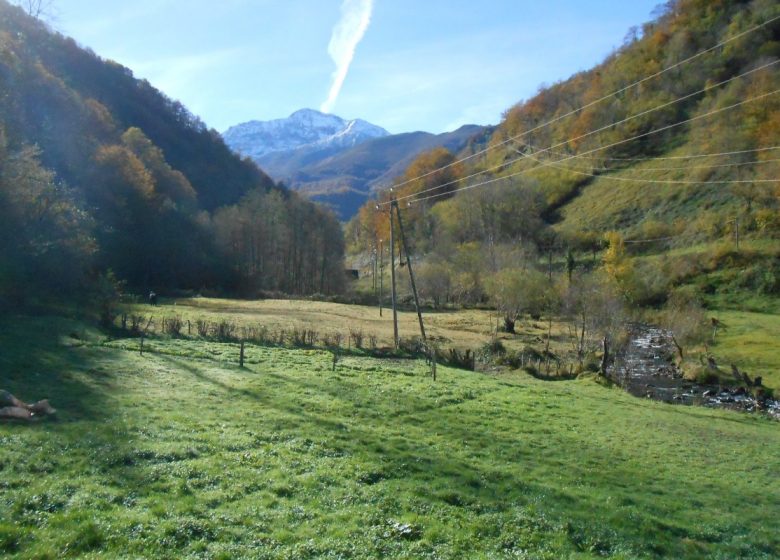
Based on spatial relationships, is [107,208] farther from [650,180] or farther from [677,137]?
[677,137]

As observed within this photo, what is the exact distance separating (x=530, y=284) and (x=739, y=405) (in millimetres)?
39259

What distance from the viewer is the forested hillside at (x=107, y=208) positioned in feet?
135

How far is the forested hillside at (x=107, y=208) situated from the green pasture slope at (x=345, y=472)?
56.9 ft

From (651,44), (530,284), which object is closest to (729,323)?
(530,284)

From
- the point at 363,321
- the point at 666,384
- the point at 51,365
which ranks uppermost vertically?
the point at 51,365

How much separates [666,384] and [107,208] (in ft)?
226

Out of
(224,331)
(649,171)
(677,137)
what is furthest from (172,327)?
(677,137)

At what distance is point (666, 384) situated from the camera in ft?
147

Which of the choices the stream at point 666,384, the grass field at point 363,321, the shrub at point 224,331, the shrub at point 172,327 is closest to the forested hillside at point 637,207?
the stream at point 666,384

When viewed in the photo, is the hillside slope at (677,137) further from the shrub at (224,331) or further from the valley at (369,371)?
the shrub at (224,331)

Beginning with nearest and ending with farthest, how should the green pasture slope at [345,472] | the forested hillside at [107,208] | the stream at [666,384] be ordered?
1. the green pasture slope at [345,472]
2. the stream at [666,384]
3. the forested hillside at [107,208]

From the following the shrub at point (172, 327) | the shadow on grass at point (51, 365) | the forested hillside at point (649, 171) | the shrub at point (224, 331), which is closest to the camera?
the shadow on grass at point (51, 365)

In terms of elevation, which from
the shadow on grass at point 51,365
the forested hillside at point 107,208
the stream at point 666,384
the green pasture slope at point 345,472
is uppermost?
the forested hillside at point 107,208

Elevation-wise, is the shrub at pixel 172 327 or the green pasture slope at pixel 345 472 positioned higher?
the shrub at pixel 172 327
